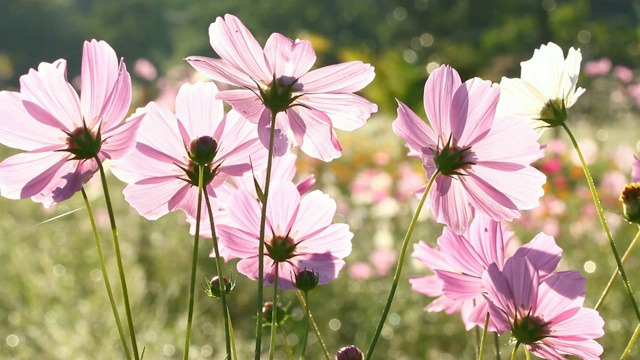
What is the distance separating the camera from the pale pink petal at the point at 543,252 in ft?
1.59

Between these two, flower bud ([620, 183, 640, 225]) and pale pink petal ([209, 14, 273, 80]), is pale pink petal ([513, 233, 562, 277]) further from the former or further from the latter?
pale pink petal ([209, 14, 273, 80])

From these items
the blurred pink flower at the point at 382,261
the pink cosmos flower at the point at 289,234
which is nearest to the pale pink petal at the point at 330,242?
the pink cosmos flower at the point at 289,234

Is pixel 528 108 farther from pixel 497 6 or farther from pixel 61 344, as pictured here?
pixel 497 6

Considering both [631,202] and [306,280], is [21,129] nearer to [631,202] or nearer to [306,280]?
[306,280]

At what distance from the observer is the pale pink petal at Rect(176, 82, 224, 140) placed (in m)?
0.54

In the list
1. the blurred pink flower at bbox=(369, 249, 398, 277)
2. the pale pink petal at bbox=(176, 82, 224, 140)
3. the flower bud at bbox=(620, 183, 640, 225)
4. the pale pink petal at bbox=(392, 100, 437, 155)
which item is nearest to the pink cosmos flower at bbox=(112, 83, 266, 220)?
the pale pink petal at bbox=(176, 82, 224, 140)

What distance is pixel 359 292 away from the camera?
3025 mm

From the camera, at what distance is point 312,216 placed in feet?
1.81

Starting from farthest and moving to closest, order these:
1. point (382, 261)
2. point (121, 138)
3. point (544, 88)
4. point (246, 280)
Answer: point (246, 280), point (382, 261), point (544, 88), point (121, 138)

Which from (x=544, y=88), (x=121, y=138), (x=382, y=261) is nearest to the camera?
(x=121, y=138)

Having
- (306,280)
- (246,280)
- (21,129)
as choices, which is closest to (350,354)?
(306,280)

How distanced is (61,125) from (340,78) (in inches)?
7.3

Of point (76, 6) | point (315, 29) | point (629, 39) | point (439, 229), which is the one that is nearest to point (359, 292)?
point (439, 229)

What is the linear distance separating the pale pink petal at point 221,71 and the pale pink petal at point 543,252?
21 centimetres
